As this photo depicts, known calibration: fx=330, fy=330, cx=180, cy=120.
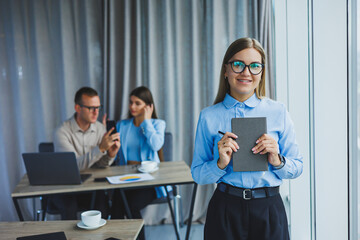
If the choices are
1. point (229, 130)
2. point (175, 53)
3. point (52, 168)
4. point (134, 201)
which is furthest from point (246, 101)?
point (175, 53)

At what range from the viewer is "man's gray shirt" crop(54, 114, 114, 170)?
2.57m

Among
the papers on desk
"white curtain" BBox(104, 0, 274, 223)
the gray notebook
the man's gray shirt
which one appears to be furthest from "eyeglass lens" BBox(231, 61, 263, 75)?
"white curtain" BBox(104, 0, 274, 223)

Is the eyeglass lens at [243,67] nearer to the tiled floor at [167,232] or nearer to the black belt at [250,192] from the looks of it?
the black belt at [250,192]

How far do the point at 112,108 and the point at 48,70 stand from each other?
82cm

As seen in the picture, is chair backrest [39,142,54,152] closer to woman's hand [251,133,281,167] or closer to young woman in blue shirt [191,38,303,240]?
young woman in blue shirt [191,38,303,240]

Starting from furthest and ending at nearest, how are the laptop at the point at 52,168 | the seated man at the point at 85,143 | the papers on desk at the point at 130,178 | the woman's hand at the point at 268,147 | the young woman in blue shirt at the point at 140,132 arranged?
the young woman in blue shirt at the point at 140,132 < the seated man at the point at 85,143 < the papers on desk at the point at 130,178 < the laptop at the point at 52,168 < the woman's hand at the point at 268,147

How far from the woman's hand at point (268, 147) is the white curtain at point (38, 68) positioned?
96.1 inches

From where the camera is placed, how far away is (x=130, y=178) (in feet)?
7.55

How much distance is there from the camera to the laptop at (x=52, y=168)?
7.04ft

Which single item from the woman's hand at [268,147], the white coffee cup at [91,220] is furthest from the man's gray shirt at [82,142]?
the woman's hand at [268,147]

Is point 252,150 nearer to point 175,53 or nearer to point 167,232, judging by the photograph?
point 167,232

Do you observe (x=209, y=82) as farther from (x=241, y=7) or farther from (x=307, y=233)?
(x=307, y=233)

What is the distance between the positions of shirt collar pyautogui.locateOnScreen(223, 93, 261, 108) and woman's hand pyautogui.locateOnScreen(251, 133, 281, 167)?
204 mm

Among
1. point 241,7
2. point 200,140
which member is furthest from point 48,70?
point 200,140
